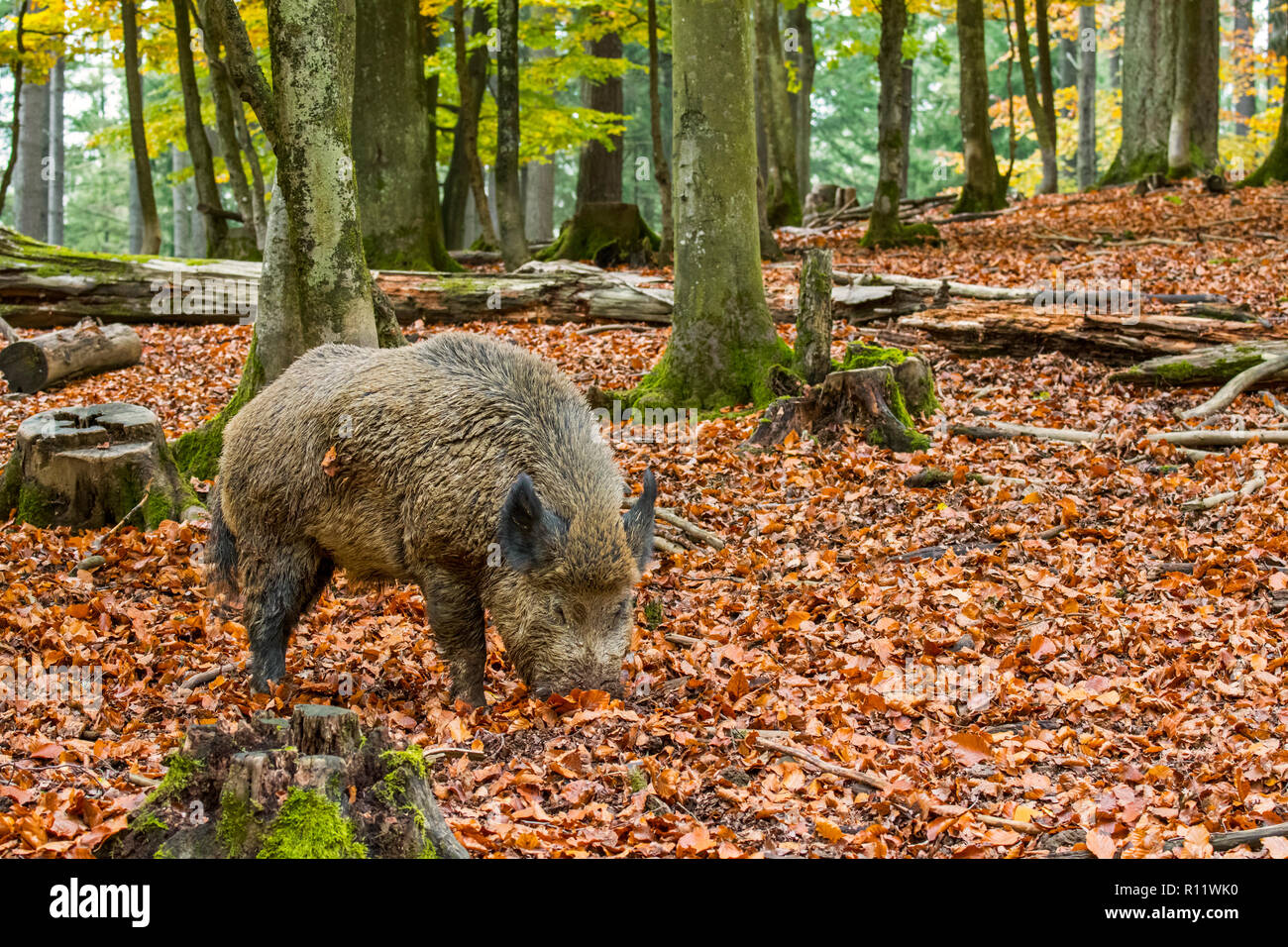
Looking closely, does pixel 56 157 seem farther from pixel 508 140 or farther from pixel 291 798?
pixel 291 798

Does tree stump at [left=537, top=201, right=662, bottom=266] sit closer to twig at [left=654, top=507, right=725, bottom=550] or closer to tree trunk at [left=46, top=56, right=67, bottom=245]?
twig at [left=654, top=507, right=725, bottom=550]

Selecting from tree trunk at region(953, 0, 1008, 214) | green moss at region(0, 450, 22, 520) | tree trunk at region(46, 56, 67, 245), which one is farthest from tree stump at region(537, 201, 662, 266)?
tree trunk at region(46, 56, 67, 245)

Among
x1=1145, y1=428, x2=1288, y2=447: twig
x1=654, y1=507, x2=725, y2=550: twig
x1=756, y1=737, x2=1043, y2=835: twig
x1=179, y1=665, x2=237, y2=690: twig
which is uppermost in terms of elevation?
x1=1145, y1=428, x2=1288, y2=447: twig

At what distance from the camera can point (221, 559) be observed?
6.59 m

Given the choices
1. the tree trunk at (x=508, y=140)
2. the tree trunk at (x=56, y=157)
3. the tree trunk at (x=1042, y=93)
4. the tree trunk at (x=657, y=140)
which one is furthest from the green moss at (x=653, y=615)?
the tree trunk at (x=56, y=157)

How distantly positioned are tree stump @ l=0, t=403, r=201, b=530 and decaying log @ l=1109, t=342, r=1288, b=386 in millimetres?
8958

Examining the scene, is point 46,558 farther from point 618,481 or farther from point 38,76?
point 38,76

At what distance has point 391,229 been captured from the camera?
53.9ft

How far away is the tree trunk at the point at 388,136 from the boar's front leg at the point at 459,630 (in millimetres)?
11354

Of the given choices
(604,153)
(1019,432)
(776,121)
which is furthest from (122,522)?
(604,153)

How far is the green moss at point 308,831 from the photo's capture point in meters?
3.35

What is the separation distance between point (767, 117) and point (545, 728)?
18333 mm

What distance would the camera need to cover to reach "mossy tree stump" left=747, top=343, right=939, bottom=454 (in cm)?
978
